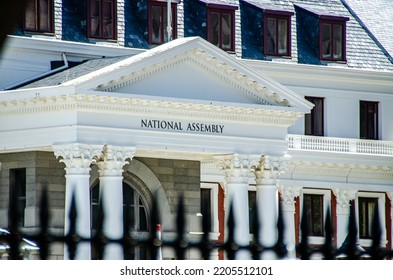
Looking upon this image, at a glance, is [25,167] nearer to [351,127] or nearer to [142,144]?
[142,144]

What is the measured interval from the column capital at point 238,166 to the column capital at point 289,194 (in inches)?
328

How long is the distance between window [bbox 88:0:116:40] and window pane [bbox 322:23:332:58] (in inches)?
413

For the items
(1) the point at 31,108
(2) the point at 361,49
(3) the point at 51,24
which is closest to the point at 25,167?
(1) the point at 31,108

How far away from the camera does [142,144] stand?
4731cm

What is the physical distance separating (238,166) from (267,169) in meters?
1.29

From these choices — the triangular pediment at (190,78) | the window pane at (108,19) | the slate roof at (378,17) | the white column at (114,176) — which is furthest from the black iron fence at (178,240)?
the slate roof at (378,17)

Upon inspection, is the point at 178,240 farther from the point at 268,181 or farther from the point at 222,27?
the point at 222,27

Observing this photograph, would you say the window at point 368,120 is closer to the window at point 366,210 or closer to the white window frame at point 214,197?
the window at point 366,210

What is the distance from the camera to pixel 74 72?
158ft

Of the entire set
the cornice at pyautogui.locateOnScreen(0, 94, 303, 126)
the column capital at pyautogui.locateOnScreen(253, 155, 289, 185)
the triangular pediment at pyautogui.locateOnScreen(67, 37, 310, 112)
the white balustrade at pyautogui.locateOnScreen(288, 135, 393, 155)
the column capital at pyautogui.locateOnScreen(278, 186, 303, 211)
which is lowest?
the column capital at pyautogui.locateOnScreen(278, 186, 303, 211)

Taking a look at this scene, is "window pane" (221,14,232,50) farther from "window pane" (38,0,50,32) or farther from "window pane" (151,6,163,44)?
"window pane" (38,0,50,32)

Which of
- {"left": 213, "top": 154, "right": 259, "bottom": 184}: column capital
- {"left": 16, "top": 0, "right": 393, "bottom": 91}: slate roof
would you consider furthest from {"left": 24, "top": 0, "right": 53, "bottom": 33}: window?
{"left": 213, "top": 154, "right": 259, "bottom": 184}: column capital

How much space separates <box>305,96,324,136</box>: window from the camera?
196 ft

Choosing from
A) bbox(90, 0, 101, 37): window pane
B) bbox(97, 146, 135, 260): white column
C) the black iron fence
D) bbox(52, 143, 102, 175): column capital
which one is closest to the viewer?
the black iron fence
